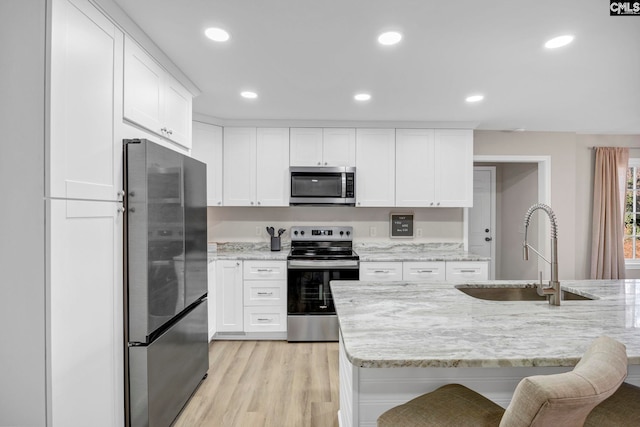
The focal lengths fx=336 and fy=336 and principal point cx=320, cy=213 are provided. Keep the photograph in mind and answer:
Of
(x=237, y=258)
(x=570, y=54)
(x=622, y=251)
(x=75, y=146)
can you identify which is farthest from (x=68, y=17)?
(x=622, y=251)

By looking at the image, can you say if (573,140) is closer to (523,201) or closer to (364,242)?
(523,201)

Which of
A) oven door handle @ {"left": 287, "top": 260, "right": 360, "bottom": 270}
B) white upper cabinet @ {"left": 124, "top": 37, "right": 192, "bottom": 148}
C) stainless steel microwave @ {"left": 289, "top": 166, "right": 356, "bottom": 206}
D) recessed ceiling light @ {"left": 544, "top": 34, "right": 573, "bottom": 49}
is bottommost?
oven door handle @ {"left": 287, "top": 260, "right": 360, "bottom": 270}

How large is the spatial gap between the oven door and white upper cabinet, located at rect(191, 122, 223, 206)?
3.79 feet

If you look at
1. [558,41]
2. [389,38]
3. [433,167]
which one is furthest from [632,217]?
[389,38]

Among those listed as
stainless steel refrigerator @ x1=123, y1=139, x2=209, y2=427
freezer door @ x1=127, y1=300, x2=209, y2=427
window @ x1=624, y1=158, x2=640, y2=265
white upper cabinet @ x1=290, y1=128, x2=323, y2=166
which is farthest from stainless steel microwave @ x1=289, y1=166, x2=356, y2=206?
window @ x1=624, y1=158, x2=640, y2=265

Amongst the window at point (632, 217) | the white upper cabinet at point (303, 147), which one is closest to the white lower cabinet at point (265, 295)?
the white upper cabinet at point (303, 147)

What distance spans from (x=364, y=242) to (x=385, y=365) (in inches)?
125

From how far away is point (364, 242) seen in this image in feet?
13.7

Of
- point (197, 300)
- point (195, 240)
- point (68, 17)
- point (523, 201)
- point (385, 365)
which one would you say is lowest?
point (197, 300)

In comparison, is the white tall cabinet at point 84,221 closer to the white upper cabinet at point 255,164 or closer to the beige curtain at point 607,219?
the white upper cabinet at point 255,164

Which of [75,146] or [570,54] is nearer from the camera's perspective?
[75,146]

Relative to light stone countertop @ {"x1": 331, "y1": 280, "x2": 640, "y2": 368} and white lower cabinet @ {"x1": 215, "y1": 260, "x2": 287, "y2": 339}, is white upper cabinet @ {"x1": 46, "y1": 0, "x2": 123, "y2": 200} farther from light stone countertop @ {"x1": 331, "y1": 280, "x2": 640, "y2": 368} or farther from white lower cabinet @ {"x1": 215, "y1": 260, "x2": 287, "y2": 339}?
white lower cabinet @ {"x1": 215, "y1": 260, "x2": 287, "y2": 339}

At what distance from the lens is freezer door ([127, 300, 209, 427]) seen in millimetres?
1768
